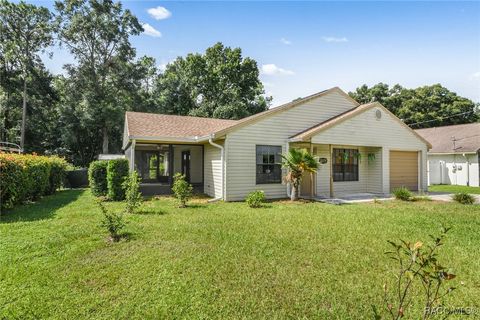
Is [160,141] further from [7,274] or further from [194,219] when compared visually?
[7,274]

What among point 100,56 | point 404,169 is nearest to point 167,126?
point 404,169

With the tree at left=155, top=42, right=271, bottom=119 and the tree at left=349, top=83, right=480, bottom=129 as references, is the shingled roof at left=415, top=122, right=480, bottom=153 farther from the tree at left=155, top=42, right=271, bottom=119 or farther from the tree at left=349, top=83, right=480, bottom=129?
the tree at left=155, top=42, right=271, bottom=119

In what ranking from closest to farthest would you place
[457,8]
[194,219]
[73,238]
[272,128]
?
[73,238] → [194,219] → [457,8] → [272,128]

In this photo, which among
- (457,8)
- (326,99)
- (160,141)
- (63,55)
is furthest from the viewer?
(63,55)

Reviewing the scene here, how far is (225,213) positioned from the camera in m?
8.84

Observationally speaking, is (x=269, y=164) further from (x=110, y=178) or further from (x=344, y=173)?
(x=110, y=178)

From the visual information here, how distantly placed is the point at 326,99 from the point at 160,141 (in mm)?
8471

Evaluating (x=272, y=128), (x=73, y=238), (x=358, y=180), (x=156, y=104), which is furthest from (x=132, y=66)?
(x=73, y=238)

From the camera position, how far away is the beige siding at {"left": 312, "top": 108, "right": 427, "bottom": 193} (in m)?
13.0

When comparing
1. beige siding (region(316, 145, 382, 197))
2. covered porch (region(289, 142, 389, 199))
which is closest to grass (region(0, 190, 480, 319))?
covered porch (region(289, 142, 389, 199))

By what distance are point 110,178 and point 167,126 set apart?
4943 mm

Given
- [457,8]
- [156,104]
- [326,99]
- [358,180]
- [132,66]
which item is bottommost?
[358,180]

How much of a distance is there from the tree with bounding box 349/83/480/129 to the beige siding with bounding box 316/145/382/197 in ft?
70.2

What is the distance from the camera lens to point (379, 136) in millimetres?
14211
